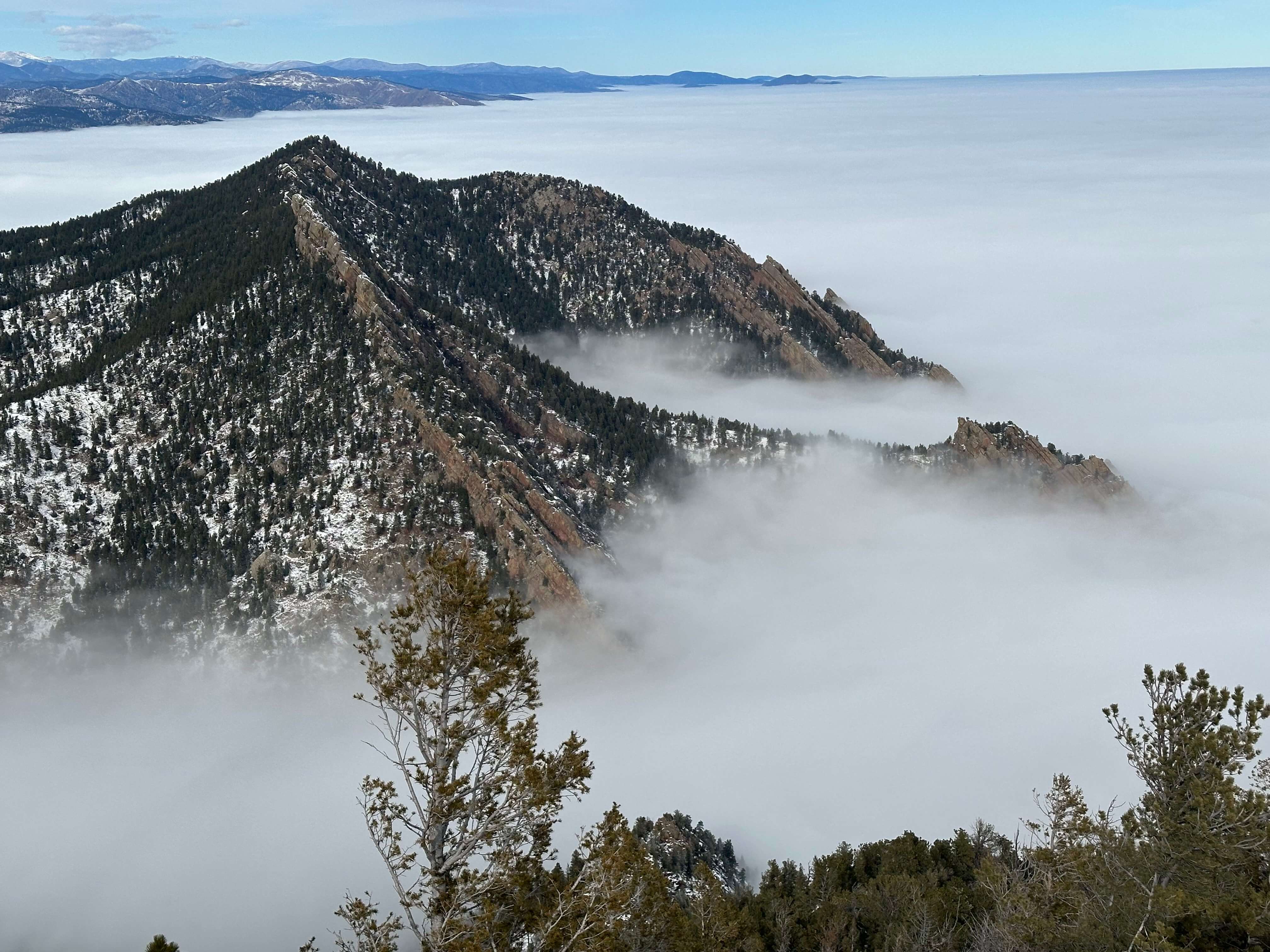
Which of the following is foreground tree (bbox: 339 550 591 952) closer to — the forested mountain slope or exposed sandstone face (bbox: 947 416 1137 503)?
the forested mountain slope

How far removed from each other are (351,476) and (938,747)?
81.4 m

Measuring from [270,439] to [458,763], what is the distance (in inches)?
3926

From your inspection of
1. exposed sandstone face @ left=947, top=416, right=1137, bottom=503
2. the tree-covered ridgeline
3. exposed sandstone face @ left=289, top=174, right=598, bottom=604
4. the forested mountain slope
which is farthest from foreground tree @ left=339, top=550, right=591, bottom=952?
exposed sandstone face @ left=947, top=416, right=1137, bottom=503

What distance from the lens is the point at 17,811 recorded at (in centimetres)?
9344

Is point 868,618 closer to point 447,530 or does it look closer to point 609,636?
point 609,636

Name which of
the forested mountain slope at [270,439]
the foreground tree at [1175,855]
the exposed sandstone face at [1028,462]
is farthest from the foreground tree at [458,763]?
the exposed sandstone face at [1028,462]

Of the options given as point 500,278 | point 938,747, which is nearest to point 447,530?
point 938,747

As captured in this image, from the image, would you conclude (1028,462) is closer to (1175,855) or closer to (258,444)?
(258,444)

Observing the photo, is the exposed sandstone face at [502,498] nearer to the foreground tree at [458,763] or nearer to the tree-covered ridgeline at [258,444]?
the tree-covered ridgeline at [258,444]

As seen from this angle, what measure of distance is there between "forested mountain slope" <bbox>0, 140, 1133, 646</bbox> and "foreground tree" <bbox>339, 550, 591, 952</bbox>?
3049 inches

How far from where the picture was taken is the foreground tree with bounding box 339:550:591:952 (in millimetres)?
20656

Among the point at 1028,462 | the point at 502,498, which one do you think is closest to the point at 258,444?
the point at 502,498

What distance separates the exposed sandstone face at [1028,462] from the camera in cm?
16088

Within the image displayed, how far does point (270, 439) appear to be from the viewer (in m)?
111
